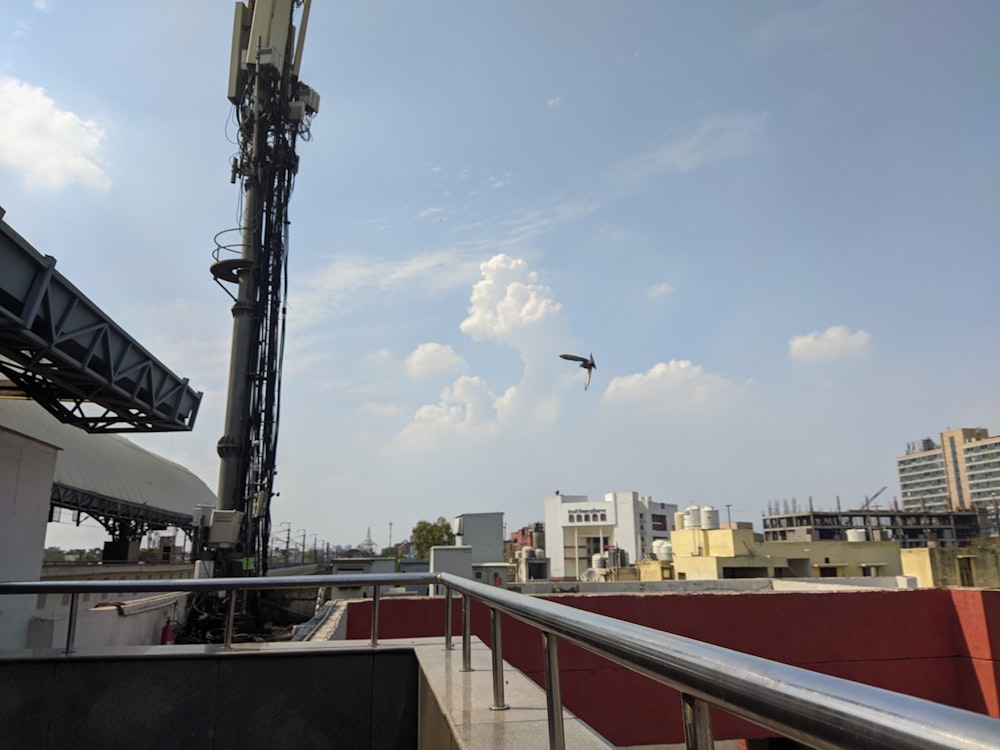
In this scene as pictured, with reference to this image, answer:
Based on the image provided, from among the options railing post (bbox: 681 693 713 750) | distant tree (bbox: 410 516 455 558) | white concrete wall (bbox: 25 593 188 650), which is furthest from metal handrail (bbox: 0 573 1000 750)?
distant tree (bbox: 410 516 455 558)

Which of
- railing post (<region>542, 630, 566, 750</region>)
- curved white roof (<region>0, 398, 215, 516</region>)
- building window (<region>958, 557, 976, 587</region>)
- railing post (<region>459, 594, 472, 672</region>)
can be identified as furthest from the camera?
curved white roof (<region>0, 398, 215, 516</region>)

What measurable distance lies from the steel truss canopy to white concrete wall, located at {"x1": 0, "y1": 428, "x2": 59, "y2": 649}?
4.03ft

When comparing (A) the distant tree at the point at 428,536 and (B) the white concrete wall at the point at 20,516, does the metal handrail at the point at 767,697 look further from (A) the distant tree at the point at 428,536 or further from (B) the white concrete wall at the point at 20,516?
(A) the distant tree at the point at 428,536

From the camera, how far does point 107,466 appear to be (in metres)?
49.9

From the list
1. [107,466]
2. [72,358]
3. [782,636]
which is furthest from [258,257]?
[107,466]

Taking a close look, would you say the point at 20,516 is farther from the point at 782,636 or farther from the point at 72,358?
the point at 782,636

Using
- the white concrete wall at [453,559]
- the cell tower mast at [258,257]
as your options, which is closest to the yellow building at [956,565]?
the white concrete wall at [453,559]

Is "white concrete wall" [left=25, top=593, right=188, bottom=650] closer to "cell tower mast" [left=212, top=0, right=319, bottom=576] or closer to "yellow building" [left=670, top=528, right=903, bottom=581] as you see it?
"cell tower mast" [left=212, top=0, right=319, bottom=576]

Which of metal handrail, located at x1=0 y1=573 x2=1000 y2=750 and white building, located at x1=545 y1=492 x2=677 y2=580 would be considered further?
white building, located at x1=545 y1=492 x2=677 y2=580

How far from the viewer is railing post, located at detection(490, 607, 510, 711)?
3.17 metres

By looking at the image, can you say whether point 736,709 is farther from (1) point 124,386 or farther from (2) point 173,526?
(2) point 173,526

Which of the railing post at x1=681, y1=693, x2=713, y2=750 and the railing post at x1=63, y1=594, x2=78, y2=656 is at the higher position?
the railing post at x1=681, y1=693, x2=713, y2=750

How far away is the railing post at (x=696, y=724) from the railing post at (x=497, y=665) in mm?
1916

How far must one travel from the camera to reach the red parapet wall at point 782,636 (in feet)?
41.6
